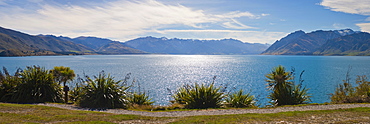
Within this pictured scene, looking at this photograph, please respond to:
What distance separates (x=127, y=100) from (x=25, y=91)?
22.6ft

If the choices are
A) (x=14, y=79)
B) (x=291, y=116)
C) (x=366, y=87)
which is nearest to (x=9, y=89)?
(x=14, y=79)

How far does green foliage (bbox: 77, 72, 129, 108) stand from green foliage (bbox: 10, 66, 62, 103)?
310cm

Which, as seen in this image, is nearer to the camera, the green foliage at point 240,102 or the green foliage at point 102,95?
the green foliage at point 102,95

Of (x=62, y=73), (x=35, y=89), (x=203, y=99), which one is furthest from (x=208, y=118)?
(x=62, y=73)

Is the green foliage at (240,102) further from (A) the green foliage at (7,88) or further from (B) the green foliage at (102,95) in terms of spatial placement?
(A) the green foliage at (7,88)

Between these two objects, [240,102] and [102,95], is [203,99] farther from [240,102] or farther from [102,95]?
[102,95]

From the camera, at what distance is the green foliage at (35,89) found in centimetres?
1592

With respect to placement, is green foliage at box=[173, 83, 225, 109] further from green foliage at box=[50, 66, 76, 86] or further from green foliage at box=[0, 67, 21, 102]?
green foliage at box=[50, 66, 76, 86]

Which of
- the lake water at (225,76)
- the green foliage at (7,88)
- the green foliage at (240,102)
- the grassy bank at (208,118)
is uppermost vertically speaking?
the green foliage at (7,88)

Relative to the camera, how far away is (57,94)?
56.7 ft

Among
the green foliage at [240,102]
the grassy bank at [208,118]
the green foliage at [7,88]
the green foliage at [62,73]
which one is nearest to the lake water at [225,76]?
the green foliage at [240,102]

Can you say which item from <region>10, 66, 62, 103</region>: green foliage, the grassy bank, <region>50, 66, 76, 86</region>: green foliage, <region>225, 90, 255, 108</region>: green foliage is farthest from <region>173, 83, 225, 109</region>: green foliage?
<region>50, 66, 76, 86</region>: green foliage

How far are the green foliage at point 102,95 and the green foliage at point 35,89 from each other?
3.10 m

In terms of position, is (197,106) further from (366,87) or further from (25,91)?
(366,87)
